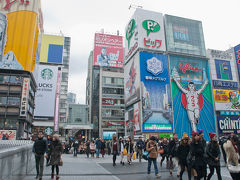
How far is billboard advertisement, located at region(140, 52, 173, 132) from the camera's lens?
157 feet

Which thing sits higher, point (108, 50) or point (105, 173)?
point (108, 50)

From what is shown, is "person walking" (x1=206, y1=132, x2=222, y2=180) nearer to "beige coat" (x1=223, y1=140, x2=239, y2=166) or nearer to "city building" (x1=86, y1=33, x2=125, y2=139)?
"beige coat" (x1=223, y1=140, x2=239, y2=166)

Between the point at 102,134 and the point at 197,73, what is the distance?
3169 centimetres

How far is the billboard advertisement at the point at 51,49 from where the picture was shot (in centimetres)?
A: 7231

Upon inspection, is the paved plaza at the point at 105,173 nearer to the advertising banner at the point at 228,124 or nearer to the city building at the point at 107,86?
the advertising banner at the point at 228,124

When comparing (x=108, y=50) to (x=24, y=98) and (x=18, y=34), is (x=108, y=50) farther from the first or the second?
(x=24, y=98)

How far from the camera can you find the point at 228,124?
5606cm

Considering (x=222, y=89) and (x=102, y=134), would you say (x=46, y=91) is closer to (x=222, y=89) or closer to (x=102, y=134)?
(x=102, y=134)

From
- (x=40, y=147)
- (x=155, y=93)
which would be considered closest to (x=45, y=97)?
(x=155, y=93)

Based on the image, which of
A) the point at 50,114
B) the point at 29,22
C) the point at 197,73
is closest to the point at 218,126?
the point at 197,73

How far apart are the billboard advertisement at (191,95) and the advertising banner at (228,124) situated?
2.24m

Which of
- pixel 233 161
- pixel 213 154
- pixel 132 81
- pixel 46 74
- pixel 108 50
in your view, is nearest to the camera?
pixel 233 161

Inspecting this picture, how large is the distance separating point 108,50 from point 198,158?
68298mm

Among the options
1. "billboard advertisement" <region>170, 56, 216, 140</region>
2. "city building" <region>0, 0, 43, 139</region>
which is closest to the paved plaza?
"city building" <region>0, 0, 43, 139</region>
